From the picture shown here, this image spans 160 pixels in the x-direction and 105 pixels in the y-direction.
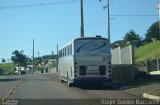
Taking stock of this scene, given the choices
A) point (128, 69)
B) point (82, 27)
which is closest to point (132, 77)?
point (128, 69)

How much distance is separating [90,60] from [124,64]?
693cm

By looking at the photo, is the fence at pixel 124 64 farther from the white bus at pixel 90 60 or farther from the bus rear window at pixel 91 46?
the white bus at pixel 90 60

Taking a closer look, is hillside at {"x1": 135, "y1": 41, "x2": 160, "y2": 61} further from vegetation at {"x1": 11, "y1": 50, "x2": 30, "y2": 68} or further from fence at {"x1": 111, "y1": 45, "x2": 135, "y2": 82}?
vegetation at {"x1": 11, "y1": 50, "x2": 30, "y2": 68}

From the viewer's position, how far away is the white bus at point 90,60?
2928 centimetres

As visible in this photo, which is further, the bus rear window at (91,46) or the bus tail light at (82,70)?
the bus rear window at (91,46)

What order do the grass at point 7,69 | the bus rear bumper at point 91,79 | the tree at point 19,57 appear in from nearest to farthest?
the bus rear bumper at point 91,79 → the grass at point 7,69 → the tree at point 19,57

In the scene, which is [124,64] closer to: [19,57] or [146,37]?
[146,37]

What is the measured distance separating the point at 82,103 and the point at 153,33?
108966mm

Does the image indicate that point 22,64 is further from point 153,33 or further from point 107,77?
point 107,77

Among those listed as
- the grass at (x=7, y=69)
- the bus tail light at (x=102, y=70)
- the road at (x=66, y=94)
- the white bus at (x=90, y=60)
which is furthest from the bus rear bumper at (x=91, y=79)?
the grass at (x=7, y=69)

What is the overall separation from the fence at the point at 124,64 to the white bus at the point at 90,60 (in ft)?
12.5

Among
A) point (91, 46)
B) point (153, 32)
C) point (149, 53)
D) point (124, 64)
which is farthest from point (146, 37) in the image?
point (91, 46)

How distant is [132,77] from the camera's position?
1320 inches

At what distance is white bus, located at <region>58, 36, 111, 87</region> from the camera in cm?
2928
